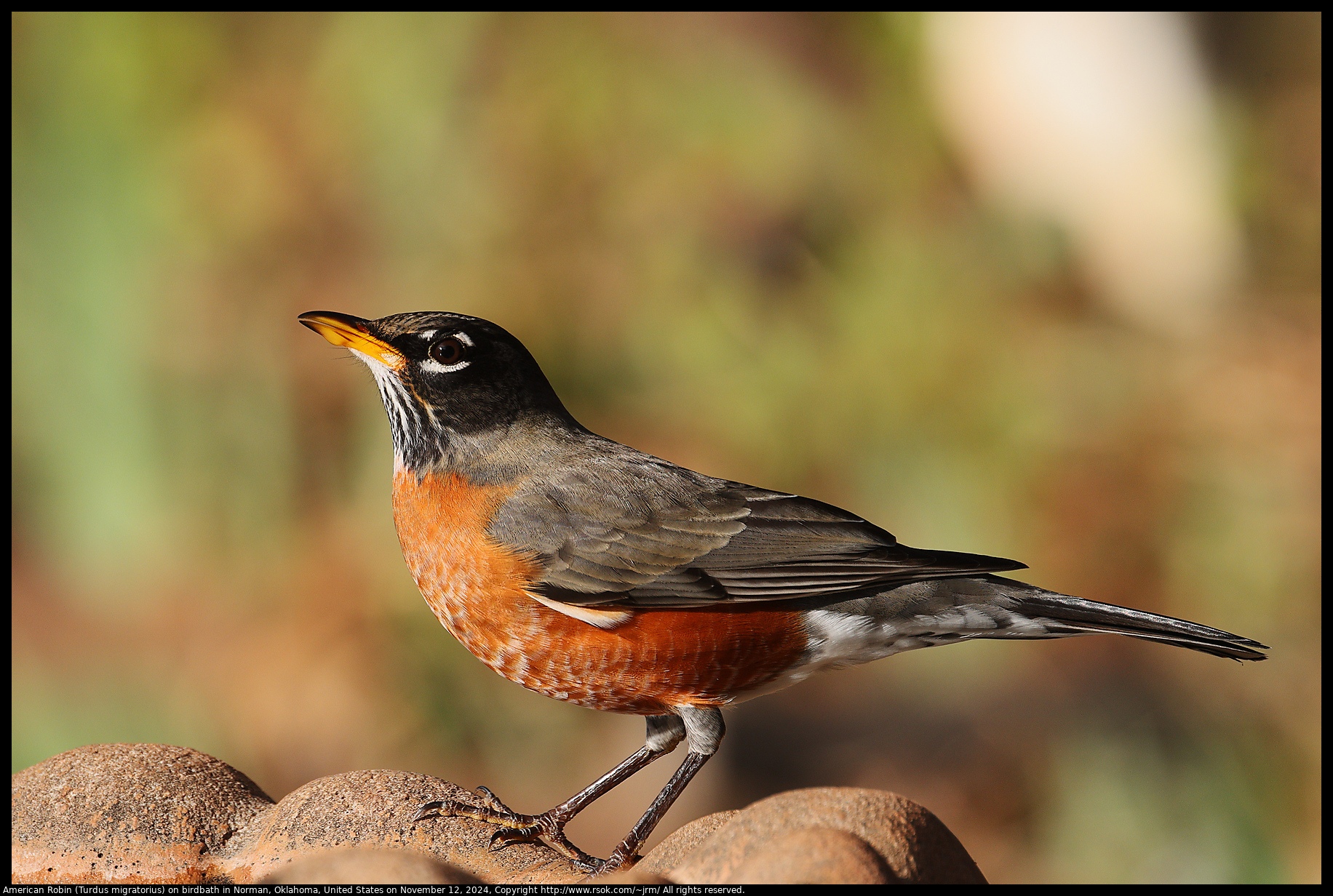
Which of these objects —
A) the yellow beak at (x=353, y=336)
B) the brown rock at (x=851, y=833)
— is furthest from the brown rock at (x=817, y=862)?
the yellow beak at (x=353, y=336)

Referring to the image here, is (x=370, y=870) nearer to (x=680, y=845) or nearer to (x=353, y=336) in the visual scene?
(x=680, y=845)

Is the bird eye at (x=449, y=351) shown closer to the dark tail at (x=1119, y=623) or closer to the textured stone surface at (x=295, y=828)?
the textured stone surface at (x=295, y=828)

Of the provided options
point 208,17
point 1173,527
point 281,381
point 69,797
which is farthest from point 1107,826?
point 208,17

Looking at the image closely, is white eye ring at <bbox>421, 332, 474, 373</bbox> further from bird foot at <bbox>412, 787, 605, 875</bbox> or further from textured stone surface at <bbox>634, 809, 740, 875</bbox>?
textured stone surface at <bbox>634, 809, 740, 875</bbox>

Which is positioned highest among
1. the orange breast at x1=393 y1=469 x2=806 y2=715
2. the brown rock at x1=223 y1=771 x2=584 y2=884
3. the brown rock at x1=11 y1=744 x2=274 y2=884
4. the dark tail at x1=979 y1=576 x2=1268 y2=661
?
the dark tail at x1=979 y1=576 x2=1268 y2=661

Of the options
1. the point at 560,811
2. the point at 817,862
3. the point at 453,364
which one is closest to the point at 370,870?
the point at 817,862

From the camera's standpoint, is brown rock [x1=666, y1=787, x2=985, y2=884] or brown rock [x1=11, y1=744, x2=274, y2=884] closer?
brown rock [x1=666, y1=787, x2=985, y2=884]

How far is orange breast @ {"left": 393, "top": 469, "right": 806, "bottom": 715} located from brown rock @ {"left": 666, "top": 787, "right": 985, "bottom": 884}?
75 cm

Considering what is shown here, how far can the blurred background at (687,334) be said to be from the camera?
6137 millimetres

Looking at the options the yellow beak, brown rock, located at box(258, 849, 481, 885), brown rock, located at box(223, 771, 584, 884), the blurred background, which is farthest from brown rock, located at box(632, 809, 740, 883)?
the blurred background

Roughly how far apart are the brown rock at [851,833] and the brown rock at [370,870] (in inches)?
23.7

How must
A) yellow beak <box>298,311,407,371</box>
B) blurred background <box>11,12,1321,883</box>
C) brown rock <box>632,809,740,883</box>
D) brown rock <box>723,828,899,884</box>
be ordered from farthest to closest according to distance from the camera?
blurred background <box>11,12,1321,883</box> < yellow beak <box>298,311,407,371</box> < brown rock <box>632,809,740,883</box> < brown rock <box>723,828,899,884</box>

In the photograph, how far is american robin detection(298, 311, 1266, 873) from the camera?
3.27 metres

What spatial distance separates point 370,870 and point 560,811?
140 centimetres
